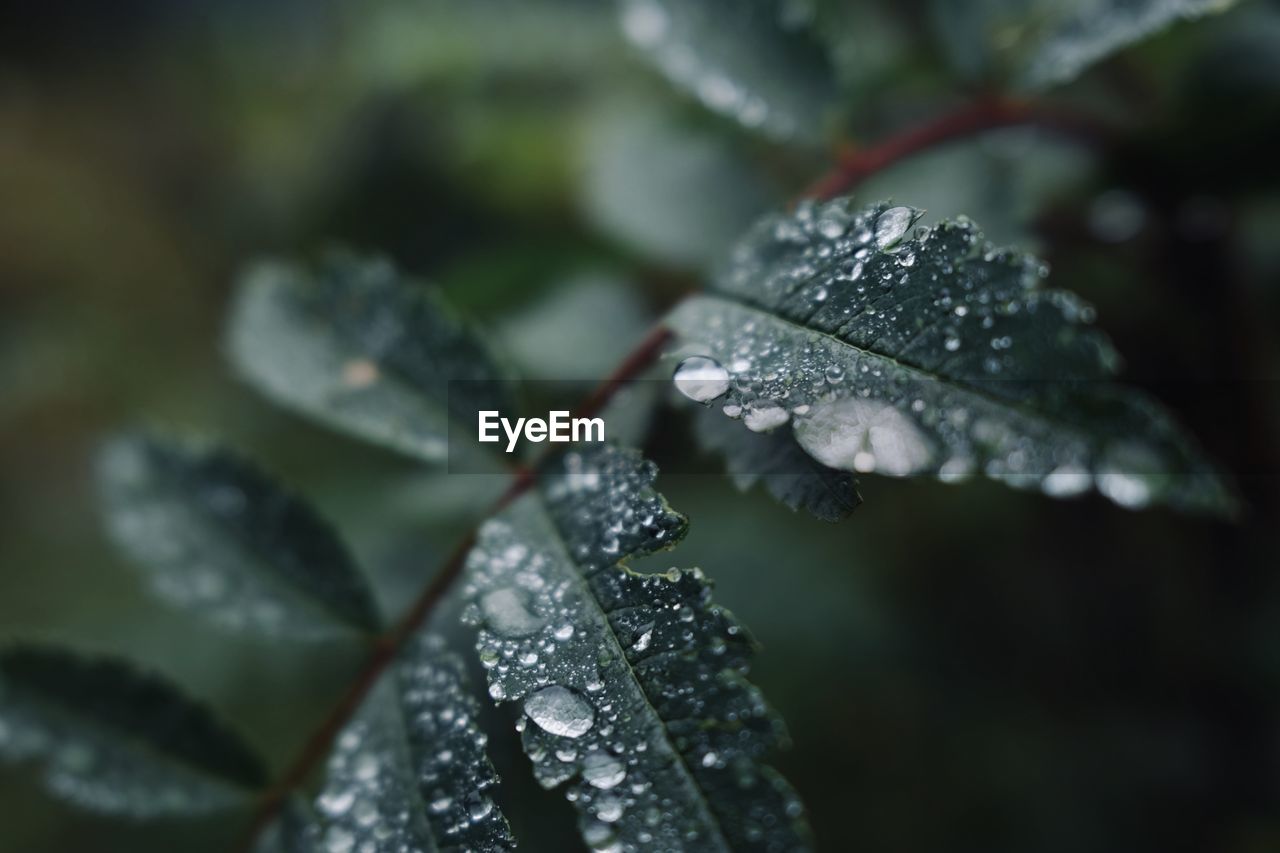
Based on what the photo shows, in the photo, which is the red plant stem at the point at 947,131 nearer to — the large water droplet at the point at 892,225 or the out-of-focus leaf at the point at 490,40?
the large water droplet at the point at 892,225

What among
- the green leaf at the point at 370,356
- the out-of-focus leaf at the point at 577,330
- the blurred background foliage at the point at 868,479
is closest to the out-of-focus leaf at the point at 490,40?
the blurred background foliage at the point at 868,479

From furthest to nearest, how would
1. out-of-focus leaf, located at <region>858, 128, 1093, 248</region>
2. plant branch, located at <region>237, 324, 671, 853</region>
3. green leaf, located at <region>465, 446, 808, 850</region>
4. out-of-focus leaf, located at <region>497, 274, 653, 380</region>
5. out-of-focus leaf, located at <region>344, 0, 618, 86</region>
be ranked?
out-of-focus leaf, located at <region>344, 0, 618, 86</region> → out-of-focus leaf, located at <region>497, 274, 653, 380</region> → out-of-focus leaf, located at <region>858, 128, 1093, 248</region> → plant branch, located at <region>237, 324, 671, 853</region> → green leaf, located at <region>465, 446, 808, 850</region>

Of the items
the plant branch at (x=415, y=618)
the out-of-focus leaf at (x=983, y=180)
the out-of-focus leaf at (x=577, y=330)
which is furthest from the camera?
the out-of-focus leaf at (x=577, y=330)

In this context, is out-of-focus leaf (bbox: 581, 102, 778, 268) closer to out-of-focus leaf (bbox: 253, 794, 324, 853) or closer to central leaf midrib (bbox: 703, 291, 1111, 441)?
central leaf midrib (bbox: 703, 291, 1111, 441)

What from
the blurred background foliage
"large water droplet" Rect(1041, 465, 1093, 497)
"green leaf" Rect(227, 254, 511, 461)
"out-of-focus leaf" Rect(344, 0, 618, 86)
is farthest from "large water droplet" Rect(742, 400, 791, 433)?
"out-of-focus leaf" Rect(344, 0, 618, 86)

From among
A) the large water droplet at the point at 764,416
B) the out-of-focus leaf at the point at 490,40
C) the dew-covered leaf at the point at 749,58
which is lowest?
the large water droplet at the point at 764,416

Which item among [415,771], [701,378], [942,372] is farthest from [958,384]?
[415,771]

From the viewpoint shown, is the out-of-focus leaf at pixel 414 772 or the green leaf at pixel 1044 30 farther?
the green leaf at pixel 1044 30
